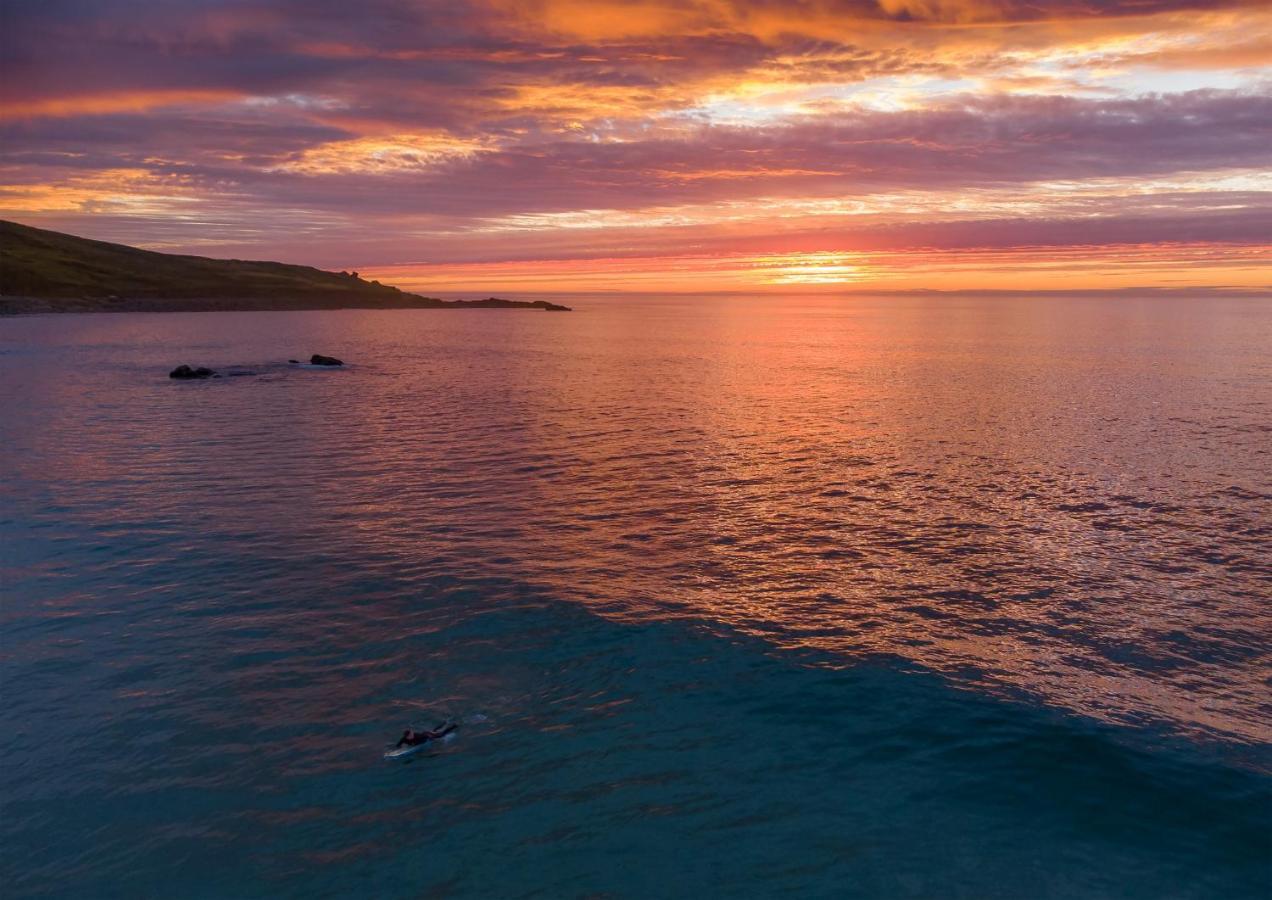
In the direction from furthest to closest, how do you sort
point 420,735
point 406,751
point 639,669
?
point 639,669 < point 420,735 < point 406,751

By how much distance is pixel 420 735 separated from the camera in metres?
20.6

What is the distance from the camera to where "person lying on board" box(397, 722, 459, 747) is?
2038 centimetres

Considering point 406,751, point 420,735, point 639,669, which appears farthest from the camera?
point 639,669

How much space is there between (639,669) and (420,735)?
23.1 ft

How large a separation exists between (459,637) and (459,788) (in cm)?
788

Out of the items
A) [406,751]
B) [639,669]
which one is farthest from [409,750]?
[639,669]

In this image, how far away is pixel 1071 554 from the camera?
115ft

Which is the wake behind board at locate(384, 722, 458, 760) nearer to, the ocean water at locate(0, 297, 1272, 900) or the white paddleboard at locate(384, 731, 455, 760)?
the white paddleboard at locate(384, 731, 455, 760)

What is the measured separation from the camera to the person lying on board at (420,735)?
20.4 m

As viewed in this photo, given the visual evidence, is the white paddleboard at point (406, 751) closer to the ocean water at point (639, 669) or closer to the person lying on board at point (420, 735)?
the person lying on board at point (420, 735)

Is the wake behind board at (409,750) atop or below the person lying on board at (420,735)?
below

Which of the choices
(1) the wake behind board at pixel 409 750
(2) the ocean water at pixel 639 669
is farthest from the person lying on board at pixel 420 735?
(2) the ocean water at pixel 639 669

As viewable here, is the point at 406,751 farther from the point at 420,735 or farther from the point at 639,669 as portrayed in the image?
the point at 639,669

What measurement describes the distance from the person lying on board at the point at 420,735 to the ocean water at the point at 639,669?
41 cm
